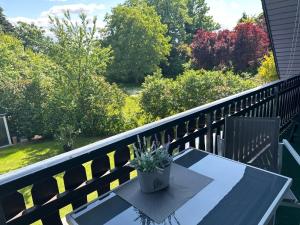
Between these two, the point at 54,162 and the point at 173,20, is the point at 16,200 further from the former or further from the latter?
the point at 173,20

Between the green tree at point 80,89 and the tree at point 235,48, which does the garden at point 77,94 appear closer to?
the green tree at point 80,89

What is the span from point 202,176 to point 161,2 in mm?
26234

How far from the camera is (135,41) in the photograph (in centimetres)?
1981

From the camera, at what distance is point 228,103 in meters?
2.28

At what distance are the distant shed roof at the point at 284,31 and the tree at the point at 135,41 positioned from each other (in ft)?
49.0

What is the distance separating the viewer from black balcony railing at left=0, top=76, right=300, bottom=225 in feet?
3.29

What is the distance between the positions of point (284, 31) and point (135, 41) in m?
16.0

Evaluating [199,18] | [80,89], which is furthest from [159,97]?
[199,18]

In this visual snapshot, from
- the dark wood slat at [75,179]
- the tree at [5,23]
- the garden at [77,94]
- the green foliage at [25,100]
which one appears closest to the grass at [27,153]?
the garden at [77,94]

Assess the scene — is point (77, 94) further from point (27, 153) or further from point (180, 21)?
point (180, 21)

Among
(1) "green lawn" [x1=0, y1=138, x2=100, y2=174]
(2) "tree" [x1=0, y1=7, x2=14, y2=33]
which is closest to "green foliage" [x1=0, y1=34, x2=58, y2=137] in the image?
(1) "green lawn" [x1=0, y1=138, x2=100, y2=174]

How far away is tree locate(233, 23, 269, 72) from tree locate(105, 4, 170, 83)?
267 inches

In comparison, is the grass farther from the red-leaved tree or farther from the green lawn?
the red-leaved tree

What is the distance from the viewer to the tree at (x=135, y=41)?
1962cm
